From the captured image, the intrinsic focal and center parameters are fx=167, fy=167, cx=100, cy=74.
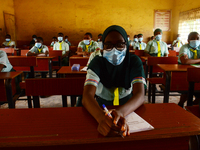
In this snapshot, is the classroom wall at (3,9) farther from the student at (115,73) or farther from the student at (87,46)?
the student at (115,73)

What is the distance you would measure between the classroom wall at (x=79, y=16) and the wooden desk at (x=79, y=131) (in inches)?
381

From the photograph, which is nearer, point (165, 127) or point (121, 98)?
point (165, 127)

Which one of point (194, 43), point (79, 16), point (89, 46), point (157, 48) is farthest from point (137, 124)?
point (79, 16)

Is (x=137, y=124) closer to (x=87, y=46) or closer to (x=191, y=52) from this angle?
(x=191, y=52)

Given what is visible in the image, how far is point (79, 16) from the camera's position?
10.1 metres

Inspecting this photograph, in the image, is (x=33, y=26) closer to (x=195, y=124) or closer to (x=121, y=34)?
(x=121, y=34)

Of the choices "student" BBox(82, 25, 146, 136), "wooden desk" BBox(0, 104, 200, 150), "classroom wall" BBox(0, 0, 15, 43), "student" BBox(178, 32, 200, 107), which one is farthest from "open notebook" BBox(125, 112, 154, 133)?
"classroom wall" BBox(0, 0, 15, 43)

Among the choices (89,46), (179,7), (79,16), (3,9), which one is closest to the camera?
(89,46)

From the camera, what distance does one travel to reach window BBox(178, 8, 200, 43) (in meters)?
7.54

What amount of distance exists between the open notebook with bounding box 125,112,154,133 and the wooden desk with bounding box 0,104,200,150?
1.1 inches

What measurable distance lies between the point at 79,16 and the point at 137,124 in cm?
1011

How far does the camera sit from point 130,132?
756mm

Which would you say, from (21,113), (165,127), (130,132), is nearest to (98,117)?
(130,132)

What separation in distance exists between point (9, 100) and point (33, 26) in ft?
30.4
